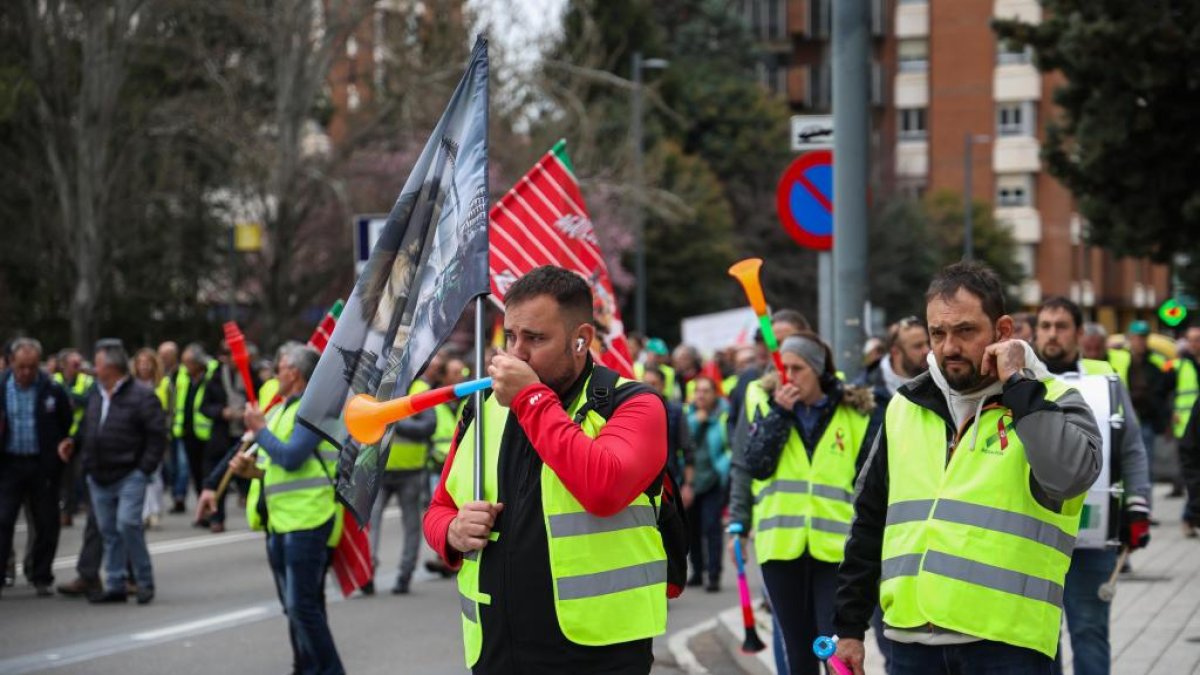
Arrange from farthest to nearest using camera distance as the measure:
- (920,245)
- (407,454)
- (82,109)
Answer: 1. (920,245)
2. (82,109)
3. (407,454)

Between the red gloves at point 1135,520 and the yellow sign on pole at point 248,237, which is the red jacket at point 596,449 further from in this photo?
the yellow sign on pole at point 248,237

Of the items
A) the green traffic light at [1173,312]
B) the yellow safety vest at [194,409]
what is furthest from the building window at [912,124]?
the yellow safety vest at [194,409]

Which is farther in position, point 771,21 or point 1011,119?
point 771,21

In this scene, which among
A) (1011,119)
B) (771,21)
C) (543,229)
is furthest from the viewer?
(771,21)

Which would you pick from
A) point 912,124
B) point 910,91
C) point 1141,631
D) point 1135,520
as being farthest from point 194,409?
point 910,91

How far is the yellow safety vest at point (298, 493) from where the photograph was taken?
28.3 feet

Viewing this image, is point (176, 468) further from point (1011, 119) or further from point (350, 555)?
point (1011, 119)

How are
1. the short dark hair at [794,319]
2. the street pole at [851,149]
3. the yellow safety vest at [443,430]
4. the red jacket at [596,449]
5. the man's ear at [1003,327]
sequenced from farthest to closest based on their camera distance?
1. the yellow safety vest at [443,430]
2. the street pole at [851,149]
3. the short dark hair at [794,319]
4. the man's ear at [1003,327]
5. the red jacket at [596,449]

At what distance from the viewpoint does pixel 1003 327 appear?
4758 millimetres

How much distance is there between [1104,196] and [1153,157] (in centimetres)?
105

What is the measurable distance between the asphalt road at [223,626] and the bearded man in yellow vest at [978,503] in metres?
5.47

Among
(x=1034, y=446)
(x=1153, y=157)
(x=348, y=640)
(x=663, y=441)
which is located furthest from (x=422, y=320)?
(x=1153, y=157)

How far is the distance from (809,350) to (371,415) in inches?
130

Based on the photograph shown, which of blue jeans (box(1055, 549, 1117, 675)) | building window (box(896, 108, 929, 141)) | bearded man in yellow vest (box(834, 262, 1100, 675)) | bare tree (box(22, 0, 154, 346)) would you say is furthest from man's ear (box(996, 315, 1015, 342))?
building window (box(896, 108, 929, 141))
